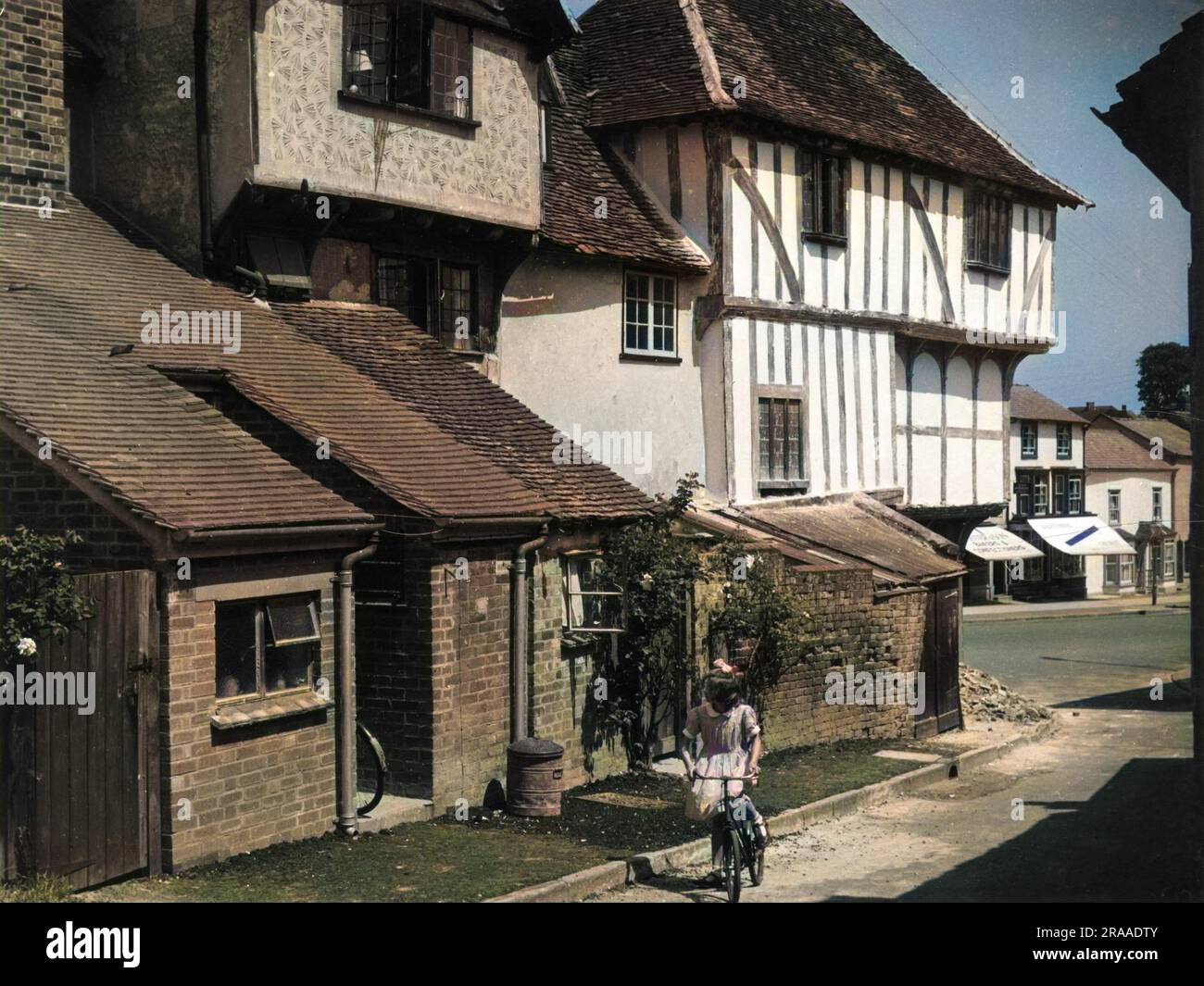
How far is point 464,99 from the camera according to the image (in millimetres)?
16859

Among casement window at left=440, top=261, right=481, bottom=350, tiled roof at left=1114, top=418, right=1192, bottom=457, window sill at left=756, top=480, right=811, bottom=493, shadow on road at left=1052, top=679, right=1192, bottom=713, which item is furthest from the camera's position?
tiled roof at left=1114, top=418, right=1192, bottom=457

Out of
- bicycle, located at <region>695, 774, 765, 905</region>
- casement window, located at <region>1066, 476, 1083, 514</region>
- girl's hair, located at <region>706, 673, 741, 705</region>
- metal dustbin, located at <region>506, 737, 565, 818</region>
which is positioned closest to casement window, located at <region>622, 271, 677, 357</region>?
metal dustbin, located at <region>506, 737, 565, 818</region>

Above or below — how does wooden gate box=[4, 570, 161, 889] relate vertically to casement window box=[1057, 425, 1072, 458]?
below

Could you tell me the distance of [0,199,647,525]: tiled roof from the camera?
12.7 meters

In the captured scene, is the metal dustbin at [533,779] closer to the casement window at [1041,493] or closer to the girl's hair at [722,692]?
the girl's hair at [722,692]

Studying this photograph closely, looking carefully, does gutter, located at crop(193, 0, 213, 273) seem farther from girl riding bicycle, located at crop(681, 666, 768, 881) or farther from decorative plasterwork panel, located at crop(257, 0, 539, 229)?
girl riding bicycle, located at crop(681, 666, 768, 881)

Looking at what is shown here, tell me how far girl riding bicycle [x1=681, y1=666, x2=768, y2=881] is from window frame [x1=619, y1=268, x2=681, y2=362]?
32.9 feet

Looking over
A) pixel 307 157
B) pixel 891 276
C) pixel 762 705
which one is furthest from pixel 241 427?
pixel 891 276

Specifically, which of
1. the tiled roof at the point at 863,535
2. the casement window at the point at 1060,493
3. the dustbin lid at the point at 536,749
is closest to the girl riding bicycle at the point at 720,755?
the dustbin lid at the point at 536,749

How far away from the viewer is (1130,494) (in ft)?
185

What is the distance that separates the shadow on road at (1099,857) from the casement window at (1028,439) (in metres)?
33.9

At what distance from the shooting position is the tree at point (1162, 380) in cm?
4509

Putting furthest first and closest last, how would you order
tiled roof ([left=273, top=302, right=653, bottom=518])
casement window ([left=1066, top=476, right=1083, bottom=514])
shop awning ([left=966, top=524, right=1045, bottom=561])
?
casement window ([left=1066, top=476, right=1083, bottom=514]), shop awning ([left=966, top=524, right=1045, bottom=561]), tiled roof ([left=273, top=302, right=653, bottom=518])
